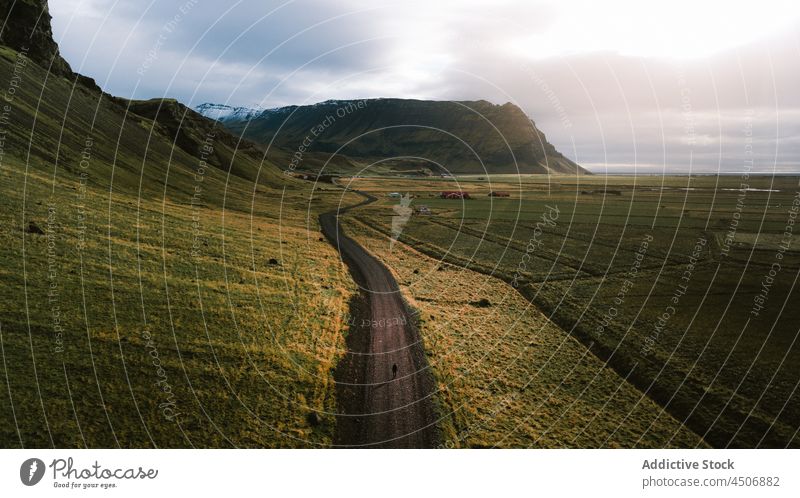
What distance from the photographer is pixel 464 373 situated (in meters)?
30.2

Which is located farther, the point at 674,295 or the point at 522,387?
the point at 674,295

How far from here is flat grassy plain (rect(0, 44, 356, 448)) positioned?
21.1m

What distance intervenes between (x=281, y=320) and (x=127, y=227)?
26.3 m

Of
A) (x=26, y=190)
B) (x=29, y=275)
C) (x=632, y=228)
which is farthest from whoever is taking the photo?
(x=632, y=228)

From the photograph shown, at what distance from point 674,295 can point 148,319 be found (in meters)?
53.1

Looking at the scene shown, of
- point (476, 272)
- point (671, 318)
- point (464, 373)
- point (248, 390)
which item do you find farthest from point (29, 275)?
point (671, 318)

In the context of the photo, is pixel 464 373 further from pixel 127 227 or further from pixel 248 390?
pixel 127 227

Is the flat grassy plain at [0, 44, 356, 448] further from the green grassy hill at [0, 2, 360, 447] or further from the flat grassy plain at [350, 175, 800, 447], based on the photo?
the flat grassy plain at [350, 175, 800, 447]

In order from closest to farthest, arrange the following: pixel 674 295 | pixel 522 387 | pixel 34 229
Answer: pixel 522 387, pixel 34 229, pixel 674 295

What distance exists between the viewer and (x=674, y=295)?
47.9 meters
